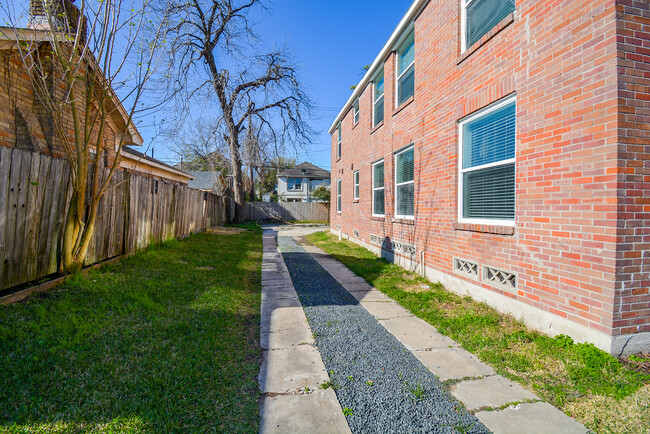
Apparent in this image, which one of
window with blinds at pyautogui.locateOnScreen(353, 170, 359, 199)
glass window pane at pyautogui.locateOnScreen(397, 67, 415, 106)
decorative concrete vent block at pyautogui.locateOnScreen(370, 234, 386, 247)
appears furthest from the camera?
window with blinds at pyautogui.locateOnScreen(353, 170, 359, 199)

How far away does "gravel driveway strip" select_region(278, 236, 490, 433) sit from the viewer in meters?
1.94

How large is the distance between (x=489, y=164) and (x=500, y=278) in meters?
1.51

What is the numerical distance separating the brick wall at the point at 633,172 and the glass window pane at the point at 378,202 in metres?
5.80

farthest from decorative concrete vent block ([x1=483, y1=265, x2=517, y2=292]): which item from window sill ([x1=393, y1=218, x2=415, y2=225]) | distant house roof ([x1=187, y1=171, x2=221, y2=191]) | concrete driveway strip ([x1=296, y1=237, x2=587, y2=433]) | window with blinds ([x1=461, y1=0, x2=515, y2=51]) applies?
distant house roof ([x1=187, y1=171, x2=221, y2=191])

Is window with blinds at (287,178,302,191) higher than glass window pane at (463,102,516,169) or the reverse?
higher

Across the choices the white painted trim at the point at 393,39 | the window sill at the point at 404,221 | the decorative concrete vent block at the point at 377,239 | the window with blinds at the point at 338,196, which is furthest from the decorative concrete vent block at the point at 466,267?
the window with blinds at the point at 338,196

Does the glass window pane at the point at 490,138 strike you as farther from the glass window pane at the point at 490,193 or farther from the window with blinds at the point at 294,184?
the window with blinds at the point at 294,184

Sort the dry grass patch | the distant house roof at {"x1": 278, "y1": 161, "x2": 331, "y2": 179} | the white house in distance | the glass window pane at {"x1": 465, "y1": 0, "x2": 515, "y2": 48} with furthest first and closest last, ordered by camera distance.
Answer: the white house in distance, the distant house roof at {"x1": 278, "y1": 161, "x2": 331, "y2": 179}, the glass window pane at {"x1": 465, "y1": 0, "x2": 515, "y2": 48}, the dry grass patch

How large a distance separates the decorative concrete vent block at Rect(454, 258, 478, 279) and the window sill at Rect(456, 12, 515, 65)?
297 cm

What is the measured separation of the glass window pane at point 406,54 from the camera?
21.7 ft

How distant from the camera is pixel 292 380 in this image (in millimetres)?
2375

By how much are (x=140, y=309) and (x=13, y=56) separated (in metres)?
4.95

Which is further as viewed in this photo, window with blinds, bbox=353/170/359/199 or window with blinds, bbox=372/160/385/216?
window with blinds, bbox=353/170/359/199

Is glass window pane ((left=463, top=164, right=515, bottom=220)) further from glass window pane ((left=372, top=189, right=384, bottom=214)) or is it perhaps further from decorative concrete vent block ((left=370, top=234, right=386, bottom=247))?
glass window pane ((left=372, top=189, right=384, bottom=214))
